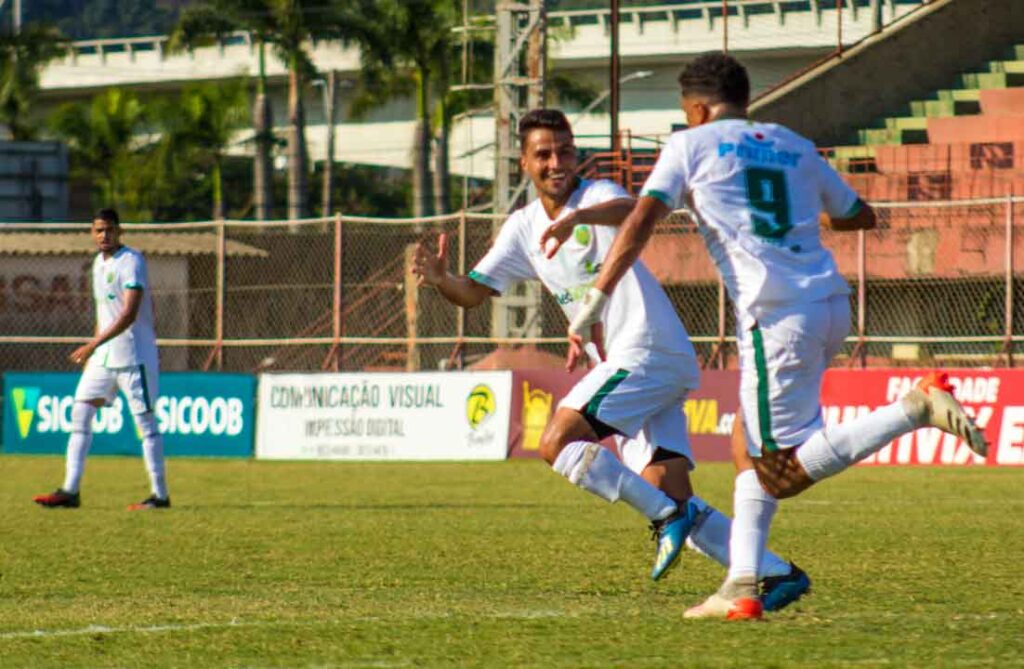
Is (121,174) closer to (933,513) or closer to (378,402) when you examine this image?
(378,402)

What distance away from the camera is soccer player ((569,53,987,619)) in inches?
282

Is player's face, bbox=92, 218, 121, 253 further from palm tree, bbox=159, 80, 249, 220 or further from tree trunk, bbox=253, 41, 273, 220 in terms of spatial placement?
palm tree, bbox=159, 80, 249, 220

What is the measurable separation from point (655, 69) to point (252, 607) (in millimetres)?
65552

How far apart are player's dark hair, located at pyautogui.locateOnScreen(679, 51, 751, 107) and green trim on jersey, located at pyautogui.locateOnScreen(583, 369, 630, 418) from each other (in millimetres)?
1481

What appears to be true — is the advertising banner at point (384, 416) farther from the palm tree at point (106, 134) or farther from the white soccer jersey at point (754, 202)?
the palm tree at point (106, 134)

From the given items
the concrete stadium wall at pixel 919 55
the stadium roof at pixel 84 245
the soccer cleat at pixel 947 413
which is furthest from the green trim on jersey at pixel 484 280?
the stadium roof at pixel 84 245

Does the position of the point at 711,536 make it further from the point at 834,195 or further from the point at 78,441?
the point at 78,441

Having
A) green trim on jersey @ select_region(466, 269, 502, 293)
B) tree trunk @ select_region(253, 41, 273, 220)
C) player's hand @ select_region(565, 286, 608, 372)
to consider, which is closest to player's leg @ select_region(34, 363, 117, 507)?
green trim on jersey @ select_region(466, 269, 502, 293)

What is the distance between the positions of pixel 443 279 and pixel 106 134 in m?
72.2

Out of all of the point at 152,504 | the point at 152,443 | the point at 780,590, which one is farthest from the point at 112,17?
the point at 780,590

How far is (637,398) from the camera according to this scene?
8.41 m

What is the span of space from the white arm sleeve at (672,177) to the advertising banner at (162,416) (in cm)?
1917

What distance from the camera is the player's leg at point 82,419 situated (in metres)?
15.5

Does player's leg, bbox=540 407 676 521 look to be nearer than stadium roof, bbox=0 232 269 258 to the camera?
Yes
